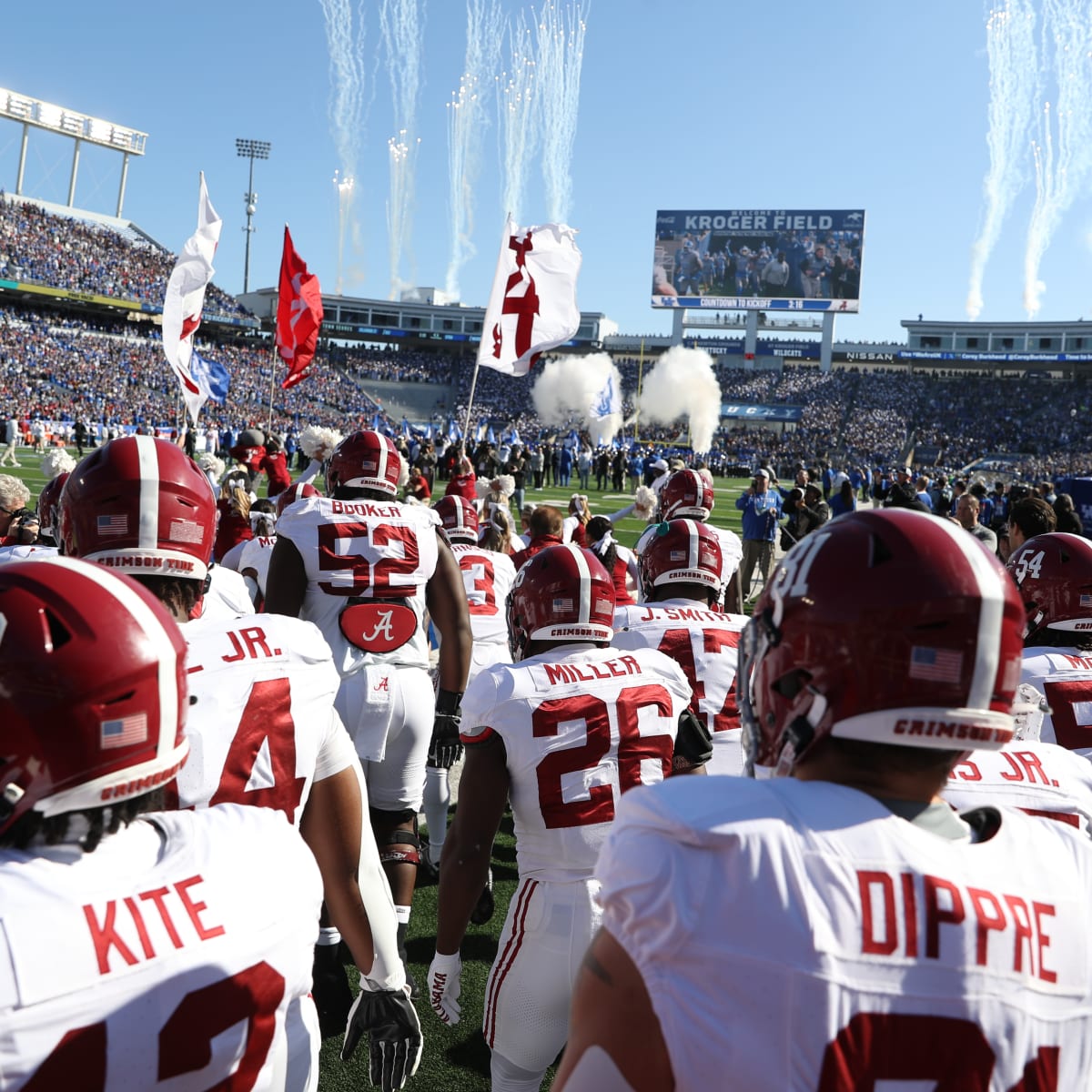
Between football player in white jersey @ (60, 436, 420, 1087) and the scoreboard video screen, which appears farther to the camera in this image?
the scoreboard video screen

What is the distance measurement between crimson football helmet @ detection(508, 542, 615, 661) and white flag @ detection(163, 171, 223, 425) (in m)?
8.79

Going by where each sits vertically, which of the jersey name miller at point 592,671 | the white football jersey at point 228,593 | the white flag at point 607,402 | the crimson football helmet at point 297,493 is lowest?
the jersey name miller at point 592,671

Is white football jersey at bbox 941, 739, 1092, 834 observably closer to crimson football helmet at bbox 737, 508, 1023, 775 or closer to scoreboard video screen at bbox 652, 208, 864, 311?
crimson football helmet at bbox 737, 508, 1023, 775

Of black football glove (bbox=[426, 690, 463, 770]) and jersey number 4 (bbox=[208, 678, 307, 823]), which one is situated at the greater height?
jersey number 4 (bbox=[208, 678, 307, 823])

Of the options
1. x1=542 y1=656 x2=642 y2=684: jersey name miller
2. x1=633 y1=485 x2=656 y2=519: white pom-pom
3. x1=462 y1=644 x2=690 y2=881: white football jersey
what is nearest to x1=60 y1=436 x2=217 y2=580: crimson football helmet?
x1=462 y1=644 x2=690 y2=881: white football jersey

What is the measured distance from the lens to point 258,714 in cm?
224

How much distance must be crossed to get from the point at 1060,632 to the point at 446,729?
2466 mm

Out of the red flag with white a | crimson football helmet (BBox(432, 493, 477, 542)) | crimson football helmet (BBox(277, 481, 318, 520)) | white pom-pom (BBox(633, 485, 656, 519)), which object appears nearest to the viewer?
crimson football helmet (BBox(277, 481, 318, 520))

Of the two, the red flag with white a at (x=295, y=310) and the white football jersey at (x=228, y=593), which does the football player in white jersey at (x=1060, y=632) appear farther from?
the red flag with white a at (x=295, y=310)

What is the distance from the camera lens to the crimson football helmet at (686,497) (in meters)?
6.12

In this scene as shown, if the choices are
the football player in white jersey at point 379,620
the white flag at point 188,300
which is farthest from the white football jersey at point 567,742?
the white flag at point 188,300

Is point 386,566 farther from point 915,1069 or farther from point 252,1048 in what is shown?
point 915,1069

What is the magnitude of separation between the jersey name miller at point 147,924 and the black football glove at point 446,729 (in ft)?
9.76

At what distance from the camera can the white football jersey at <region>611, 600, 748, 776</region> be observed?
3916mm
